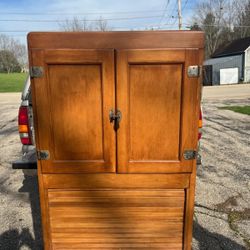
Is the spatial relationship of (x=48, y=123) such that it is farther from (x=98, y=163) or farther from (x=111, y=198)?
(x=111, y=198)

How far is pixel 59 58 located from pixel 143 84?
55cm

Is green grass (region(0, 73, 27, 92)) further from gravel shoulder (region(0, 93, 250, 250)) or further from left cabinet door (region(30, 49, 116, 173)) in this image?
left cabinet door (region(30, 49, 116, 173))

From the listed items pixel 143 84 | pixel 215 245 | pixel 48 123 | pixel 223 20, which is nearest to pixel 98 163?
pixel 48 123

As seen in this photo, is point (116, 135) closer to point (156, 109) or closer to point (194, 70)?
point (156, 109)

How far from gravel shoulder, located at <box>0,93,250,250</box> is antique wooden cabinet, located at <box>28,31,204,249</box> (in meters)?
0.63

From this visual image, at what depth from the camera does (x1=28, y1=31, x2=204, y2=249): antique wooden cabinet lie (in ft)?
5.50

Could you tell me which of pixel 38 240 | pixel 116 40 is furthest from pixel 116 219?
pixel 116 40

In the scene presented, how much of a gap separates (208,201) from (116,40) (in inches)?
95.7

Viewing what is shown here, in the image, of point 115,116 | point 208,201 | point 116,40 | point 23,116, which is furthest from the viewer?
point 208,201

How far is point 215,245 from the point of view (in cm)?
247

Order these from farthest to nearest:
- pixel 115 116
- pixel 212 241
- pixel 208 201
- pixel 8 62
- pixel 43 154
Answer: pixel 8 62 → pixel 208 201 → pixel 212 241 → pixel 43 154 → pixel 115 116

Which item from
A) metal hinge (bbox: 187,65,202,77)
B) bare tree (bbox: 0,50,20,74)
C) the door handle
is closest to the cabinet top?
metal hinge (bbox: 187,65,202,77)

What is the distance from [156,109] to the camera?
1.79m

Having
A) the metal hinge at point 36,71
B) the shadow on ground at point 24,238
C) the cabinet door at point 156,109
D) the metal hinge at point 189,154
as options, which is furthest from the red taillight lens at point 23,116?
the metal hinge at point 189,154
